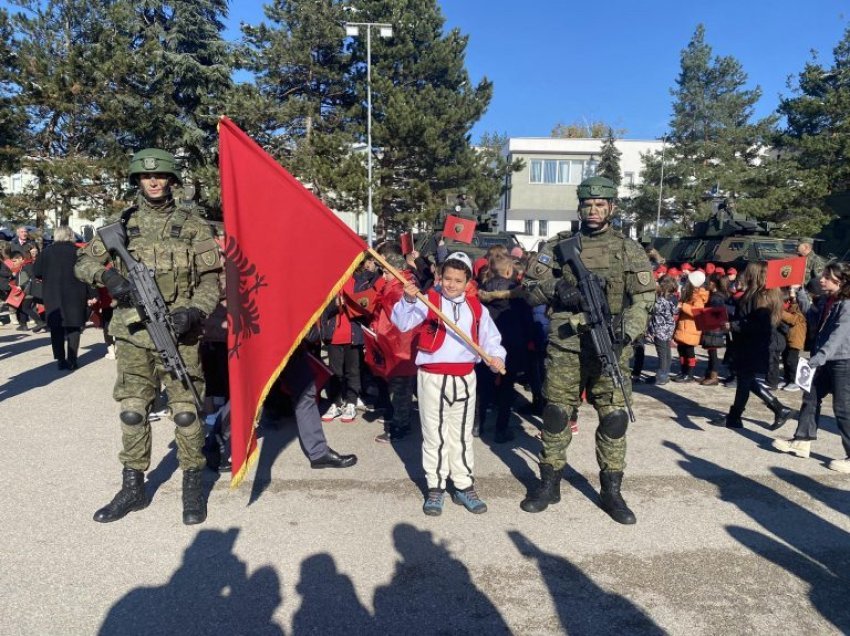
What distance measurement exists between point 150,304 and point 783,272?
5987 mm

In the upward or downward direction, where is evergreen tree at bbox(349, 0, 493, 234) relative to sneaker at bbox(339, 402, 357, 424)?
upward

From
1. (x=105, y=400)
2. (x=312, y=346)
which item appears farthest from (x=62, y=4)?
(x=312, y=346)

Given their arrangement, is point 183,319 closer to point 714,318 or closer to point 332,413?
point 332,413

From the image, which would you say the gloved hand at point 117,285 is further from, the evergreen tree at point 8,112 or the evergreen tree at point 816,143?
the evergreen tree at point 816,143

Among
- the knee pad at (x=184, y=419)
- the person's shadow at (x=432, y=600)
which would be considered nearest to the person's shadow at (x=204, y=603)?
the person's shadow at (x=432, y=600)

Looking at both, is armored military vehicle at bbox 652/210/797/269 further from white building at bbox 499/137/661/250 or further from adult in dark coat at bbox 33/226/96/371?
white building at bbox 499/137/661/250

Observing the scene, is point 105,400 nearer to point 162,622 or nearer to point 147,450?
point 147,450

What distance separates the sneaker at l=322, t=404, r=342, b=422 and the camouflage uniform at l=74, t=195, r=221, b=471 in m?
2.35

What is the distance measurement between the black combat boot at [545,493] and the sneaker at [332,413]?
2751 mm

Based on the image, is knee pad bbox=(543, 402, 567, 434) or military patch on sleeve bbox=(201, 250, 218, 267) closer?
military patch on sleeve bbox=(201, 250, 218, 267)

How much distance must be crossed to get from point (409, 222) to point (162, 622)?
967 inches

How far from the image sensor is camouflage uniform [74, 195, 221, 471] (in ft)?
12.6

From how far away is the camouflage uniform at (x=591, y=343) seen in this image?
4.02 metres

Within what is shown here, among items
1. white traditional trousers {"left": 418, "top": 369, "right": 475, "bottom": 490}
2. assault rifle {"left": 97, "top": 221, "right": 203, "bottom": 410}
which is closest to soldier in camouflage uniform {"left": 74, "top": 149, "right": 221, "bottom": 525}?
assault rifle {"left": 97, "top": 221, "right": 203, "bottom": 410}
